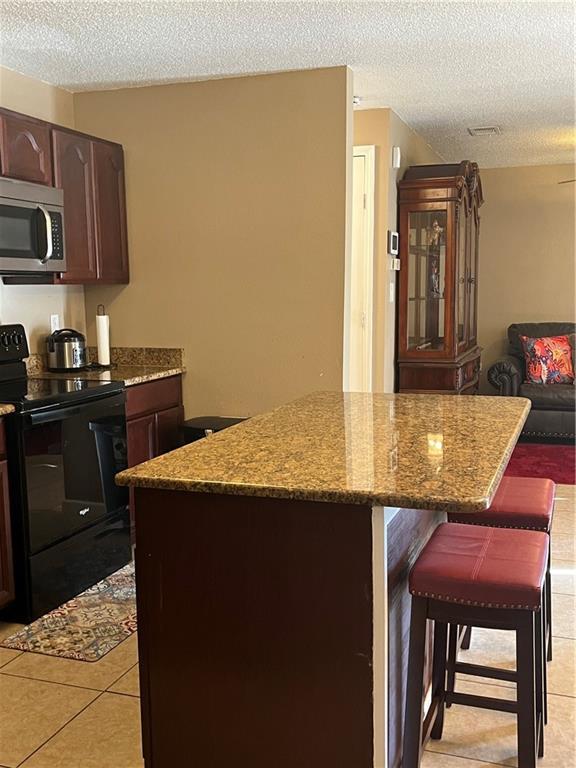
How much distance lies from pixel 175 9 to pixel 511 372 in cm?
449

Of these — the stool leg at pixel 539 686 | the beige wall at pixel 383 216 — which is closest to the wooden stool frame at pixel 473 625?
the stool leg at pixel 539 686

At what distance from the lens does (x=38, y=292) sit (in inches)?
160

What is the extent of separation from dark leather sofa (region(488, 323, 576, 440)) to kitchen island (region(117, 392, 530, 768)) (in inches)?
182

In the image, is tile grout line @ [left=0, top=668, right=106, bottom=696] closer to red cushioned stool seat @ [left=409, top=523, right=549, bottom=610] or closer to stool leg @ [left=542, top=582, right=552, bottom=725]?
red cushioned stool seat @ [left=409, top=523, right=549, bottom=610]

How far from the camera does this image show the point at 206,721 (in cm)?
182

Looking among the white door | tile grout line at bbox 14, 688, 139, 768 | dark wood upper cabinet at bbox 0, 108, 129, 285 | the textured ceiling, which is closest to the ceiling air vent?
the textured ceiling

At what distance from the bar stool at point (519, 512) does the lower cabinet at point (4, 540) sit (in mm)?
1707

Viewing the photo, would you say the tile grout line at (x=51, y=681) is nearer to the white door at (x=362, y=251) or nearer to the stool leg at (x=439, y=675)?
the stool leg at (x=439, y=675)

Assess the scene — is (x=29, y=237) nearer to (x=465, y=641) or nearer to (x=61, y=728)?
(x=61, y=728)

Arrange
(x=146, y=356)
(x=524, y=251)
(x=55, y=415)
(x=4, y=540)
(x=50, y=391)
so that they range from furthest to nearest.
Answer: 1. (x=524, y=251)
2. (x=146, y=356)
3. (x=50, y=391)
4. (x=55, y=415)
5. (x=4, y=540)

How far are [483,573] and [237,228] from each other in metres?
2.73

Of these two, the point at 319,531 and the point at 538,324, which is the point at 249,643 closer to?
the point at 319,531

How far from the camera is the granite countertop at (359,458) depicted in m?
1.59

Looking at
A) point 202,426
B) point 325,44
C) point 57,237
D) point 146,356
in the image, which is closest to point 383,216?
point 325,44
